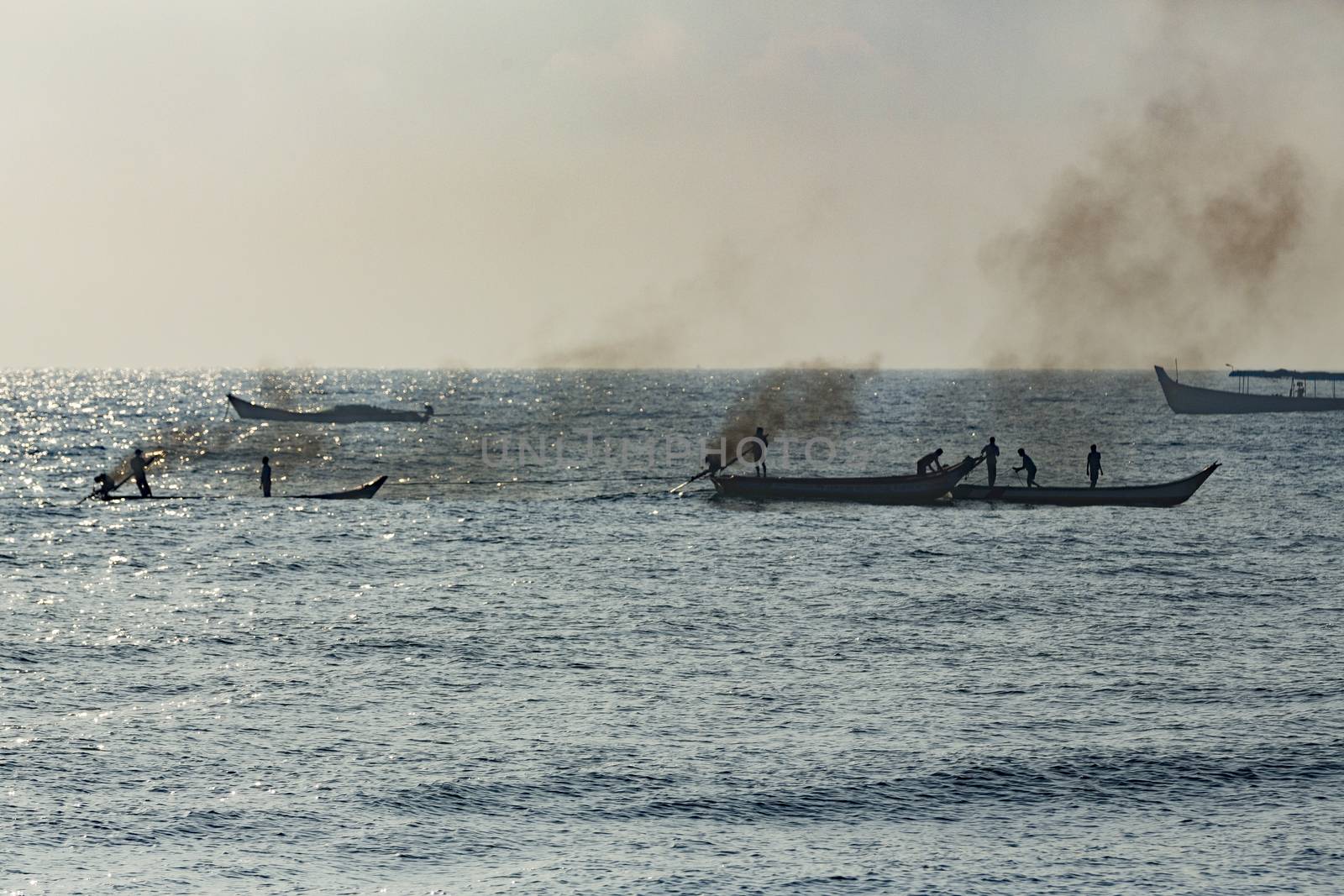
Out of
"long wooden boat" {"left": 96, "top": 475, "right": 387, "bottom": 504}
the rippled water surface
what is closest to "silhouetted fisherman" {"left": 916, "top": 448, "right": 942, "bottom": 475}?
the rippled water surface

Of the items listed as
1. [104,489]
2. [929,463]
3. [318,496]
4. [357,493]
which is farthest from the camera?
[318,496]

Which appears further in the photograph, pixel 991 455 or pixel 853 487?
pixel 853 487

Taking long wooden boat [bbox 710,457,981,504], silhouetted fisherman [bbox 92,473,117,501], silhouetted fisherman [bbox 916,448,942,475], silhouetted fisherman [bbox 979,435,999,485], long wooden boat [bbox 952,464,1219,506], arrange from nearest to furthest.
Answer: long wooden boat [bbox 952,464,1219,506]
silhouetted fisherman [bbox 979,435,999,485]
long wooden boat [bbox 710,457,981,504]
silhouetted fisherman [bbox 916,448,942,475]
silhouetted fisherman [bbox 92,473,117,501]

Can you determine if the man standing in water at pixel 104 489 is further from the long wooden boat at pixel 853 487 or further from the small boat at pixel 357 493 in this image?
the long wooden boat at pixel 853 487

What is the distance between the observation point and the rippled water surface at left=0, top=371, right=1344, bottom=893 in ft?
56.4

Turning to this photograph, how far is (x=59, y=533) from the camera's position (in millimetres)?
52219

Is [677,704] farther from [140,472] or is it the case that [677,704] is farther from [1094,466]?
[140,472]

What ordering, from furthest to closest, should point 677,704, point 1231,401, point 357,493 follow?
point 1231,401 → point 357,493 → point 677,704

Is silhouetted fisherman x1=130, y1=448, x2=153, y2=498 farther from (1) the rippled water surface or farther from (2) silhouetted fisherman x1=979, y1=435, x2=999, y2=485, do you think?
(2) silhouetted fisherman x1=979, y1=435, x2=999, y2=485

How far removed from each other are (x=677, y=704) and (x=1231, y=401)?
154845mm

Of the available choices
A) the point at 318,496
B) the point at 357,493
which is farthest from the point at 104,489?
the point at 357,493

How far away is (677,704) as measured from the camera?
24.6m

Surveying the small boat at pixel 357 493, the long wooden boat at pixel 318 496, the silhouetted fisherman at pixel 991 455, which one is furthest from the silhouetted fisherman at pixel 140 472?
the silhouetted fisherman at pixel 991 455

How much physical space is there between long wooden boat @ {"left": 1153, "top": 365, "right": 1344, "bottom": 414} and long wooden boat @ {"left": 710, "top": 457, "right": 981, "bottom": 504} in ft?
360
